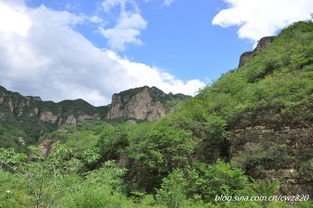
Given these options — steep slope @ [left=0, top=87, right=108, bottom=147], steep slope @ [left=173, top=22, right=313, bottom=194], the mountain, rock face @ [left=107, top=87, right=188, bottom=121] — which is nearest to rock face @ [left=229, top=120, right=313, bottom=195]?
steep slope @ [left=173, top=22, right=313, bottom=194]

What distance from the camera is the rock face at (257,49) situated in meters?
43.4

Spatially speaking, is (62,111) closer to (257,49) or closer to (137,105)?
(137,105)

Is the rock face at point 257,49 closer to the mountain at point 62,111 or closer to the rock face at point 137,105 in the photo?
the mountain at point 62,111

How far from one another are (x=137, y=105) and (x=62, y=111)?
60.1 metres

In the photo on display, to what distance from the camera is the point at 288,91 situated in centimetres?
1789

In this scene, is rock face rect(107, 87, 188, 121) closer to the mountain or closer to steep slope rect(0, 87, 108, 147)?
the mountain

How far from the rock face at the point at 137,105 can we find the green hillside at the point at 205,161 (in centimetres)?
9456

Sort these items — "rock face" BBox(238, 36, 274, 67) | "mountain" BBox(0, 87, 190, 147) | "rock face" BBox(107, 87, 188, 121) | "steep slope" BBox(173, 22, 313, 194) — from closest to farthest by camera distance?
"steep slope" BBox(173, 22, 313, 194) → "rock face" BBox(238, 36, 274, 67) → "mountain" BBox(0, 87, 190, 147) → "rock face" BBox(107, 87, 188, 121)

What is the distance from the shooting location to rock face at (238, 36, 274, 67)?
43375mm

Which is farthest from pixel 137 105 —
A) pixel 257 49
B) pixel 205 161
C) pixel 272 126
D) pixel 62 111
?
pixel 272 126

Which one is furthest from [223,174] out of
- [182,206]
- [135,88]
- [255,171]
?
[135,88]

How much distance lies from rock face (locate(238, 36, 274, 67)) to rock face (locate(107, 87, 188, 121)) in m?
73.3

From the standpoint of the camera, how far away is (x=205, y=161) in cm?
1994

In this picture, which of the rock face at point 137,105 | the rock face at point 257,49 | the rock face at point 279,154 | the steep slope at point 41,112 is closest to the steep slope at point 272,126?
the rock face at point 279,154
